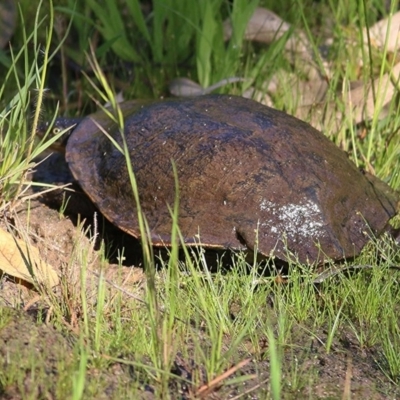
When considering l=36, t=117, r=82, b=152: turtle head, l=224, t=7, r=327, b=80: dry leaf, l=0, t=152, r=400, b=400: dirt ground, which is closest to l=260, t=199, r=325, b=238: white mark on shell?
l=0, t=152, r=400, b=400: dirt ground

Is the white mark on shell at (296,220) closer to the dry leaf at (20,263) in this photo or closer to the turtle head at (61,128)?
the dry leaf at (20,263)

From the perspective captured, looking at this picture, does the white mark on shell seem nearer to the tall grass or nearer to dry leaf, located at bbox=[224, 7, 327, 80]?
the tall grass

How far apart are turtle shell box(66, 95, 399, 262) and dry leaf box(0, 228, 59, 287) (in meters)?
0.48

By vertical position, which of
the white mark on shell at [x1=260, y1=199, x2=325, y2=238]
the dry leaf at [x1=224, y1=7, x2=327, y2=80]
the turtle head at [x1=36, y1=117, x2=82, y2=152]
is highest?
the dry leaf at [x1=224, y1=7, x2=327, y2=80]

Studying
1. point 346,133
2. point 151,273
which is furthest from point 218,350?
point 346,133

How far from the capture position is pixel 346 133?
425cm

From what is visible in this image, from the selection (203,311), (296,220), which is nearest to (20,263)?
(203,311)

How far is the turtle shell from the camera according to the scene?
3086 millimetres

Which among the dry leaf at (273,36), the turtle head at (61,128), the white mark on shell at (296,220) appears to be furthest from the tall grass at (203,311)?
the turtle head at (61,128)

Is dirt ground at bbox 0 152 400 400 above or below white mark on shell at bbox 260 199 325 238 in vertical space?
below

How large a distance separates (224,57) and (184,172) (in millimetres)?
1290

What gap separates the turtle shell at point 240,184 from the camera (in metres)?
3.09

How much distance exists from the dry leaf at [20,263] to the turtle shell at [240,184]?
480mm

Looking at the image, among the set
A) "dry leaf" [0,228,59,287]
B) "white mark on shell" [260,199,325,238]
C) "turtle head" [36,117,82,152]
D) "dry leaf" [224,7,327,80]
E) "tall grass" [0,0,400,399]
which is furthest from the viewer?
"dry leaf" [224,7,327,80]
